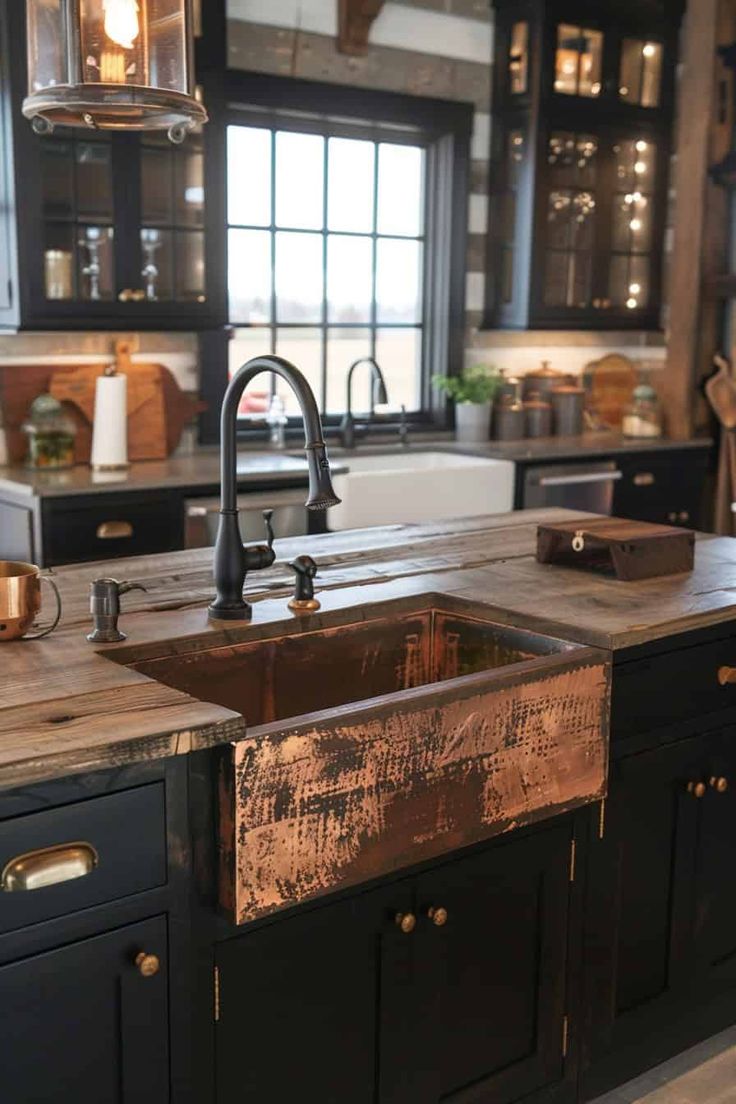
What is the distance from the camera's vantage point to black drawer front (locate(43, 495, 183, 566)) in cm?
405

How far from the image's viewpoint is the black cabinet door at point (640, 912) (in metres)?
2.34

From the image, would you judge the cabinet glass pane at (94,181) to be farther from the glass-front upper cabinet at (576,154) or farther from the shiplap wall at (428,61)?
the glass-front upper cabinet at (576,154)

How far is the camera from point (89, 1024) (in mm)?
1601

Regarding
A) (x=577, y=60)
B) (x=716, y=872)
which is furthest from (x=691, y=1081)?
(x=577, y=60)

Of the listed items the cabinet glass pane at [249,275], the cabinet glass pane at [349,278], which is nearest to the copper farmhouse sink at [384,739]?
the cabinet glass pane at [249,275]

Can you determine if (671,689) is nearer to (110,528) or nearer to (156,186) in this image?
(110,528)

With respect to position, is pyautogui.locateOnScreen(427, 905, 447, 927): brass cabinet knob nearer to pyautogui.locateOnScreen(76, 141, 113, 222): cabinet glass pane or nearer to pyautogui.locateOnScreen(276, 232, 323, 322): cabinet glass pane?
pyautogui.locateOnScreen(76, 141, 113, 222): cabinet glass pane

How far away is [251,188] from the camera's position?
17.3 feet

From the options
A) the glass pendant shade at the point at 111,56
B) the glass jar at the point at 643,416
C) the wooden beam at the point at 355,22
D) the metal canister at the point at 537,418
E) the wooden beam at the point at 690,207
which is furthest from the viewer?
the glass jar at the point at 643,416

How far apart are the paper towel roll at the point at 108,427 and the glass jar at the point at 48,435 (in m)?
0.11

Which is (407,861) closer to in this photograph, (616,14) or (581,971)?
(581,971)

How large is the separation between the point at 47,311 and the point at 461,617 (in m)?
2.49

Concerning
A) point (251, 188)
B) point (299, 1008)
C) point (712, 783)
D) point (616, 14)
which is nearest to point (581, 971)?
point (712, 783)

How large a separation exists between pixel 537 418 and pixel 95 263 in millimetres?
2400
